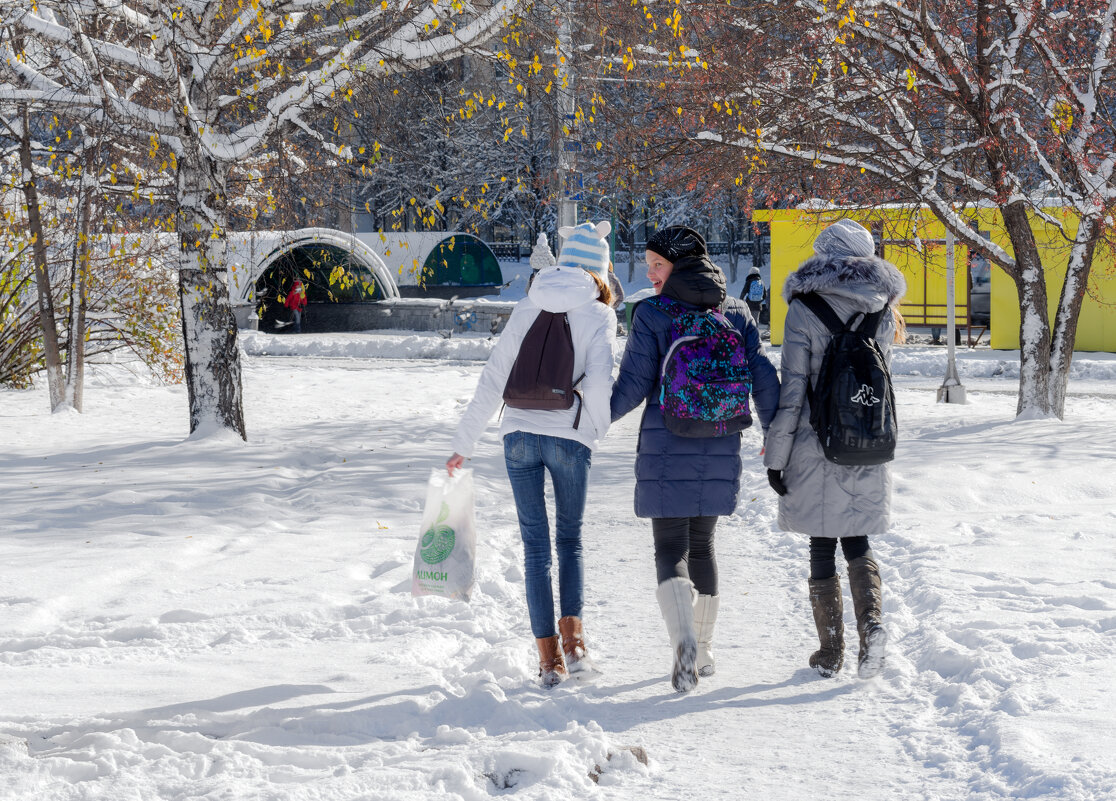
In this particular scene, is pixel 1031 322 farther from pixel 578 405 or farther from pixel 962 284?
pixel 962 284

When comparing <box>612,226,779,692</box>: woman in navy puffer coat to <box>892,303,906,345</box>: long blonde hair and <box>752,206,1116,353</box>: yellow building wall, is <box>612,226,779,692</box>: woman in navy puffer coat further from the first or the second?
<box>752,206,1116,353</box>: yellow building wall

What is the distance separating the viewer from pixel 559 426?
167 inches

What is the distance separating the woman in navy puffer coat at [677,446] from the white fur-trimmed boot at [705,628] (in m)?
0.09

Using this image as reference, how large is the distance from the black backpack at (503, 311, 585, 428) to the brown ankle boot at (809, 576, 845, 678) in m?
1.18

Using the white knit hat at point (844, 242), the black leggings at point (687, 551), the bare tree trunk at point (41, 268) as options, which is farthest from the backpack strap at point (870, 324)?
the bare tree trunk at point (41, 268)

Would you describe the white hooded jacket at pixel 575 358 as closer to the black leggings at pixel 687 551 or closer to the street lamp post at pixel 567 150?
the black leggings at pixel 687 551

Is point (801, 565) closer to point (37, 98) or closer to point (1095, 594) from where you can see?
point (1095, 594)

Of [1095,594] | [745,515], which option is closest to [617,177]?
[745,515]

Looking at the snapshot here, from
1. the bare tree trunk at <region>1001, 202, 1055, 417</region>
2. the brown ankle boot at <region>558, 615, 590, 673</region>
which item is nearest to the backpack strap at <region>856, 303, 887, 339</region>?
the brown ankle boot at <region>558, 615, 590, 673</region>

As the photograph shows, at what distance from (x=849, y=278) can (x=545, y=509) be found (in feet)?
4.68

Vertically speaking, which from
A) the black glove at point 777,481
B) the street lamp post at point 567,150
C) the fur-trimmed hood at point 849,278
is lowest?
the black glove at point 777,481

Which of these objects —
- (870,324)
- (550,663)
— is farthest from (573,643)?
(870,324)

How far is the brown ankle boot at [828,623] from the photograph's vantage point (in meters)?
4.50

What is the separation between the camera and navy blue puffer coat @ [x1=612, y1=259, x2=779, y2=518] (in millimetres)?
4246
